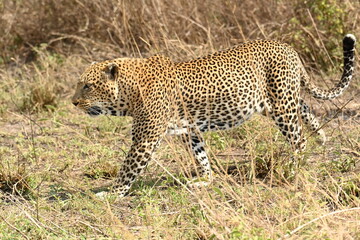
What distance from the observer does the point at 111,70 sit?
679 centimetres

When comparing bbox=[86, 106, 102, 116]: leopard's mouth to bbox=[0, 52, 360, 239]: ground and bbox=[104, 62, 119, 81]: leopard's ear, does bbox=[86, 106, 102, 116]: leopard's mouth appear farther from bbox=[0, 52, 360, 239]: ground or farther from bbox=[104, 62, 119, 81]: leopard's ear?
bbox=[0, 52, 360, 239]: ground

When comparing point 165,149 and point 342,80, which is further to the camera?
point 342,80

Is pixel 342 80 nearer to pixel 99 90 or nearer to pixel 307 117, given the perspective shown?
pixel 307 117

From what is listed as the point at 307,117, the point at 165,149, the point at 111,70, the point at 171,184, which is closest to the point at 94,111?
the point at 111,70

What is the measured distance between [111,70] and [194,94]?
0.79m

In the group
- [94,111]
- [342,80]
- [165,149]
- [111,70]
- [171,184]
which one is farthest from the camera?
[342,80]

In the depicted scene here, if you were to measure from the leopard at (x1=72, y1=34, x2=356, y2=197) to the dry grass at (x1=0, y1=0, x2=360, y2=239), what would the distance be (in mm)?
215

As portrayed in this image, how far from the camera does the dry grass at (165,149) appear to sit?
5051 millimetres

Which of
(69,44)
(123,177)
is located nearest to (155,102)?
(123,177)

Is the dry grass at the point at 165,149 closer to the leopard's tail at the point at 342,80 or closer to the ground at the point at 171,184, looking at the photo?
the ground at the point at 171,184

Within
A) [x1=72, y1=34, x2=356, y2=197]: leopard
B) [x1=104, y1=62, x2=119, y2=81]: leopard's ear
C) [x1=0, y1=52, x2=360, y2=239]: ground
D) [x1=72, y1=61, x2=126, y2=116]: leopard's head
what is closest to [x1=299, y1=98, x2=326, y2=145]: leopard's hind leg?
[x1=0, y1=52, x2=360, y2=239]: ground

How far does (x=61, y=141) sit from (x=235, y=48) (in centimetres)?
260

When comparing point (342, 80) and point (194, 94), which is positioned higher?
point (194, 94)

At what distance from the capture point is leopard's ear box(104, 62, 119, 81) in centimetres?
675
